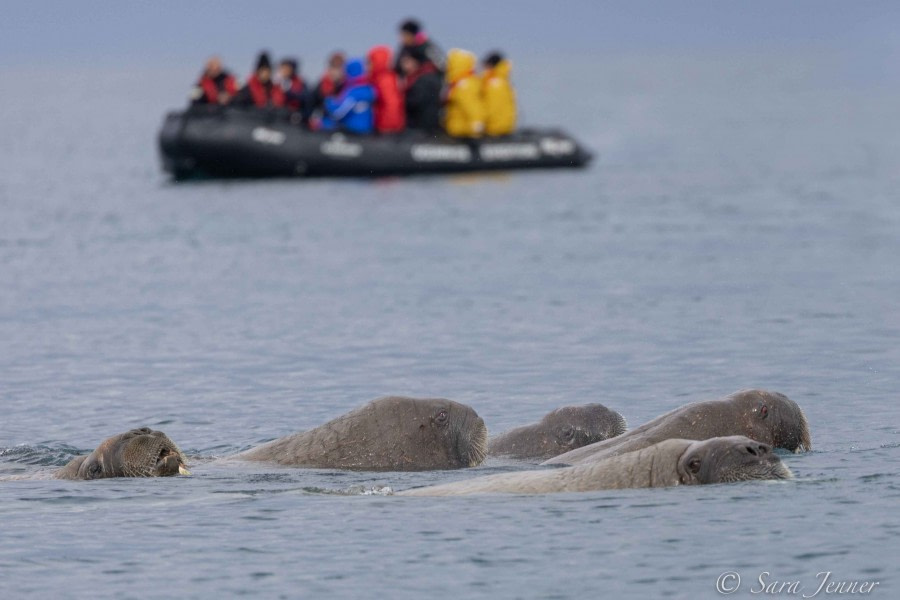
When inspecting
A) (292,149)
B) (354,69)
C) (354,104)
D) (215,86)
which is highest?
(354,69)

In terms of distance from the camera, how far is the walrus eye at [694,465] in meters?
11.8

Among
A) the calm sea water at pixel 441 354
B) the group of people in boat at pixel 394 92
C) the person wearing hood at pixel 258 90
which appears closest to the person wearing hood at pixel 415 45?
the group of people in boat at pixel 394 92

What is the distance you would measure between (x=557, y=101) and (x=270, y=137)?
6184cm

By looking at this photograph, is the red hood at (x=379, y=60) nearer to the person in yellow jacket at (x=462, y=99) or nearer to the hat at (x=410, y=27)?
the hat at (x=410, y=27)

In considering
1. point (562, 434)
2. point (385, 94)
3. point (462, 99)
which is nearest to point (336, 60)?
point (385, 94)

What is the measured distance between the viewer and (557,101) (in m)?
99.6

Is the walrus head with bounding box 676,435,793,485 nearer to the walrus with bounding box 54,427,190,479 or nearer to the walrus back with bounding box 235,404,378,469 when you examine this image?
the walrus back with bounding box 235,404,378,469

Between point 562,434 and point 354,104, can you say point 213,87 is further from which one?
point 562,434

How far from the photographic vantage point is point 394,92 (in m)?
39.6

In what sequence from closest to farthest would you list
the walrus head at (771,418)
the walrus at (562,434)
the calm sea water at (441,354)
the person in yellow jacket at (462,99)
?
the calm sea water at (441,354), the walrus head at (771,418), the walrus at (562,434), the person in yellow jacket at (462,99)

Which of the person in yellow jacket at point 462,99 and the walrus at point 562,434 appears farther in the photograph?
the person in yellow jacket at point 462,99

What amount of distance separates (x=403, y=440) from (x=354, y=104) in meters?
26.6

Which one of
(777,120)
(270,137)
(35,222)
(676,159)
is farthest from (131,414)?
(777,120)

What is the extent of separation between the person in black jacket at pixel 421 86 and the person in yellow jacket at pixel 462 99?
1.30 feet
